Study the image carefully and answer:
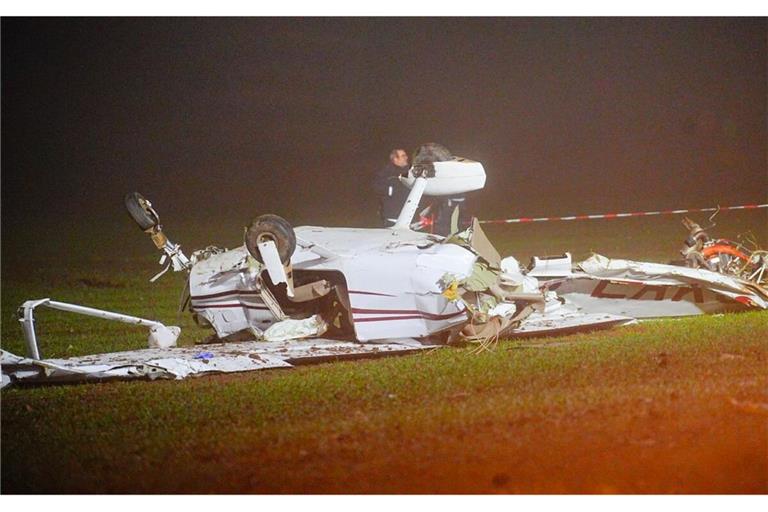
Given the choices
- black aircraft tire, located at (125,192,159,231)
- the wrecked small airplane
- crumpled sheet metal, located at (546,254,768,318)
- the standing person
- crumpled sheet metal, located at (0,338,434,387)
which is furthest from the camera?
the standing person

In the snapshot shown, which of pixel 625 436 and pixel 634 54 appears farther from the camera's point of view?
pixel 634 54

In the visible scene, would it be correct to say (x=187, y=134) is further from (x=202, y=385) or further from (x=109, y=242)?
(x=202, y=385)

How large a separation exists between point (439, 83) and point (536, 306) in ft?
84.1

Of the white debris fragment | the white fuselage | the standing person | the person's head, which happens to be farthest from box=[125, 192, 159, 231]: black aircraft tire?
the person's head

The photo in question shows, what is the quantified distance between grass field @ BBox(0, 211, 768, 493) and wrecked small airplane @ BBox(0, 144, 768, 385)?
0.22 m

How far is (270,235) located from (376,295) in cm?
96

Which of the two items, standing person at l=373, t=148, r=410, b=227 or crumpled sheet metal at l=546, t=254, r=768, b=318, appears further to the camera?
standing person at l=373, t=148, r=410, b=227

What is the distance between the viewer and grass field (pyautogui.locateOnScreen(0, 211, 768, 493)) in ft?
17.2

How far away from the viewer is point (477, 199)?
24.4 meters

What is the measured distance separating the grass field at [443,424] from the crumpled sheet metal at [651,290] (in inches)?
11.2

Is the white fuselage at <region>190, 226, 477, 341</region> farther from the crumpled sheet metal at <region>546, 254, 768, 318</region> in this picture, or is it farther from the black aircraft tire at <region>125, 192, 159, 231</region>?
the crumpled sheet metal at <region>546, 254, 768, 318</region>

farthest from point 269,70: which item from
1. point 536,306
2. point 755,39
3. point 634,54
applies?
point 536,306

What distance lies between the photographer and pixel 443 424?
6.00 metres

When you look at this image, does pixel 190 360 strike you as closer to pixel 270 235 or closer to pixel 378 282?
pixel 270 235
